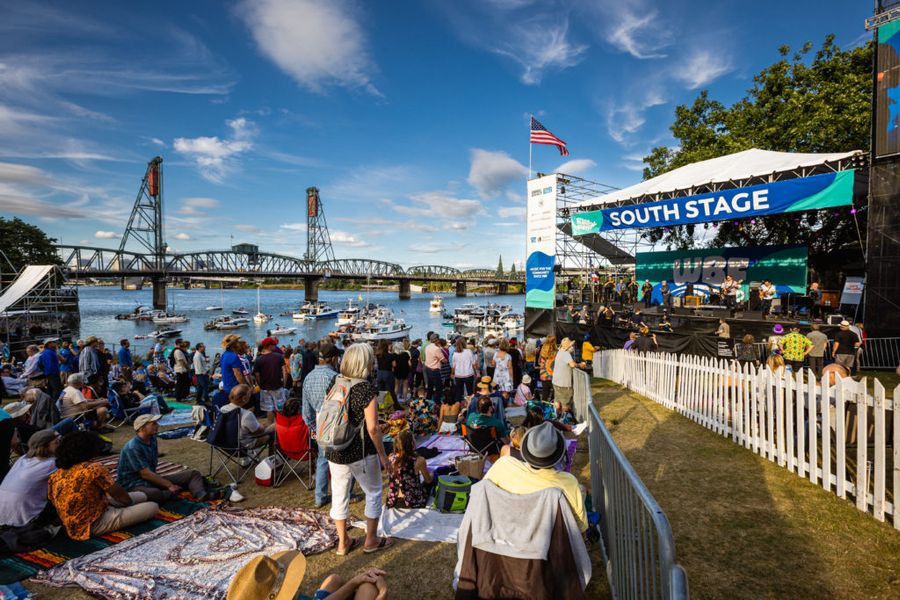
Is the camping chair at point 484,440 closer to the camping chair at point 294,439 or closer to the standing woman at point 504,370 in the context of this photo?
the camping chair at point 294,439

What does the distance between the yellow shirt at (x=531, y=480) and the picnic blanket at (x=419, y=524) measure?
1.90m

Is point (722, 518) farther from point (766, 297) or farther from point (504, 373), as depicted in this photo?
point (766, 297)

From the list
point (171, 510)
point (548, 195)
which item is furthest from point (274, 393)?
point (548, 195)

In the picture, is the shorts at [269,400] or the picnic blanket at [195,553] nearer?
the picnic blanket at [195,553]

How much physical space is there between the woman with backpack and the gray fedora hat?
146 cm

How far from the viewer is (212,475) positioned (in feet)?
17.2

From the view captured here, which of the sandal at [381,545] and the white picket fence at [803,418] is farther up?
the white picket fence at [803,418]

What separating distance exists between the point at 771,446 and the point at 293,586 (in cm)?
573

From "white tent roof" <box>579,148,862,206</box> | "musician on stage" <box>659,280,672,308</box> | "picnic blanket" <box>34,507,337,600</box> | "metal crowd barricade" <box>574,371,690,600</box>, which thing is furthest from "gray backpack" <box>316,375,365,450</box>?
"musician on stage" <box>659,280,672,308</box>

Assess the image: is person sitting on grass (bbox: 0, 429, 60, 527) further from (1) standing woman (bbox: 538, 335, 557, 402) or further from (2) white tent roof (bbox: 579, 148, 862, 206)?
(2) white tent roof (bbox: 579, 148, 862, 206)

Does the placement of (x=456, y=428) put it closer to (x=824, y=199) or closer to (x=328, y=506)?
(x=328, y=506)

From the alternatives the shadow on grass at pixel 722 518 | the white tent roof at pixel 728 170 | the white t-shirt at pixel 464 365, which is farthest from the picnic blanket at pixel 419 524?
the white tent roof at pixel 728 170

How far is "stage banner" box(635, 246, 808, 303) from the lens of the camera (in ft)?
59.2

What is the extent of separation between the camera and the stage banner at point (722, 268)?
711 inches
